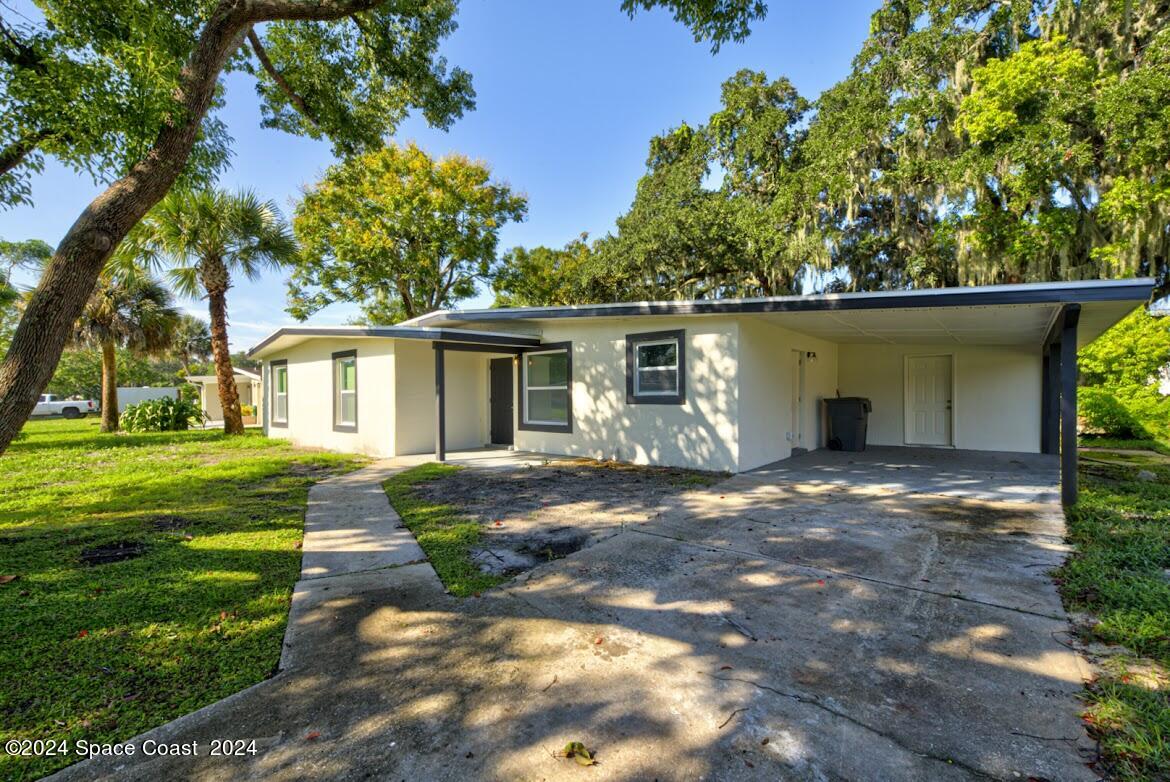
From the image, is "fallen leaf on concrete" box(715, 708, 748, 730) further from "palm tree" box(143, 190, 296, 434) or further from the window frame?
"palm tree" box(143, 190, 296, 434)

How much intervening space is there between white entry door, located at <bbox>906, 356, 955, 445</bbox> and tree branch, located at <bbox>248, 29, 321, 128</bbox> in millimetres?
12469

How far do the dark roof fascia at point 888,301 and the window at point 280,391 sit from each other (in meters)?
8.48

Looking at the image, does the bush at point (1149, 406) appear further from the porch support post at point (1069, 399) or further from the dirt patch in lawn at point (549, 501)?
the dirt patch in lawn at point (549, 501)

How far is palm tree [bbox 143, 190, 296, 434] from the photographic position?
13.0 metres

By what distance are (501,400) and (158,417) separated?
44.4 feet

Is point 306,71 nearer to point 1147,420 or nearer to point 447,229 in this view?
point 447,229

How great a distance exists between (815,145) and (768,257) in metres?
3.25

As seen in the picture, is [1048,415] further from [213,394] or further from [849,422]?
[213,394]

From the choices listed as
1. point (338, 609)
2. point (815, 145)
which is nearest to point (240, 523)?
point (338, 609)

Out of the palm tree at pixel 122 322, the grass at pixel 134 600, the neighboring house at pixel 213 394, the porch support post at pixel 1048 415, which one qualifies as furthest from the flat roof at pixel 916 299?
the neighboring house at pixel 213 394

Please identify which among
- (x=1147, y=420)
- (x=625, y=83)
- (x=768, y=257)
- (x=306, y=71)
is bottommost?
(x=1147, y=420)

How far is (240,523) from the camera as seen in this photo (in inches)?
213

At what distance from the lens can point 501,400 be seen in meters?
11.7

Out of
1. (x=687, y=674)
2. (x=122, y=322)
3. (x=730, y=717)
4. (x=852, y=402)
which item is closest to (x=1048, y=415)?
(x=852, y=402)
